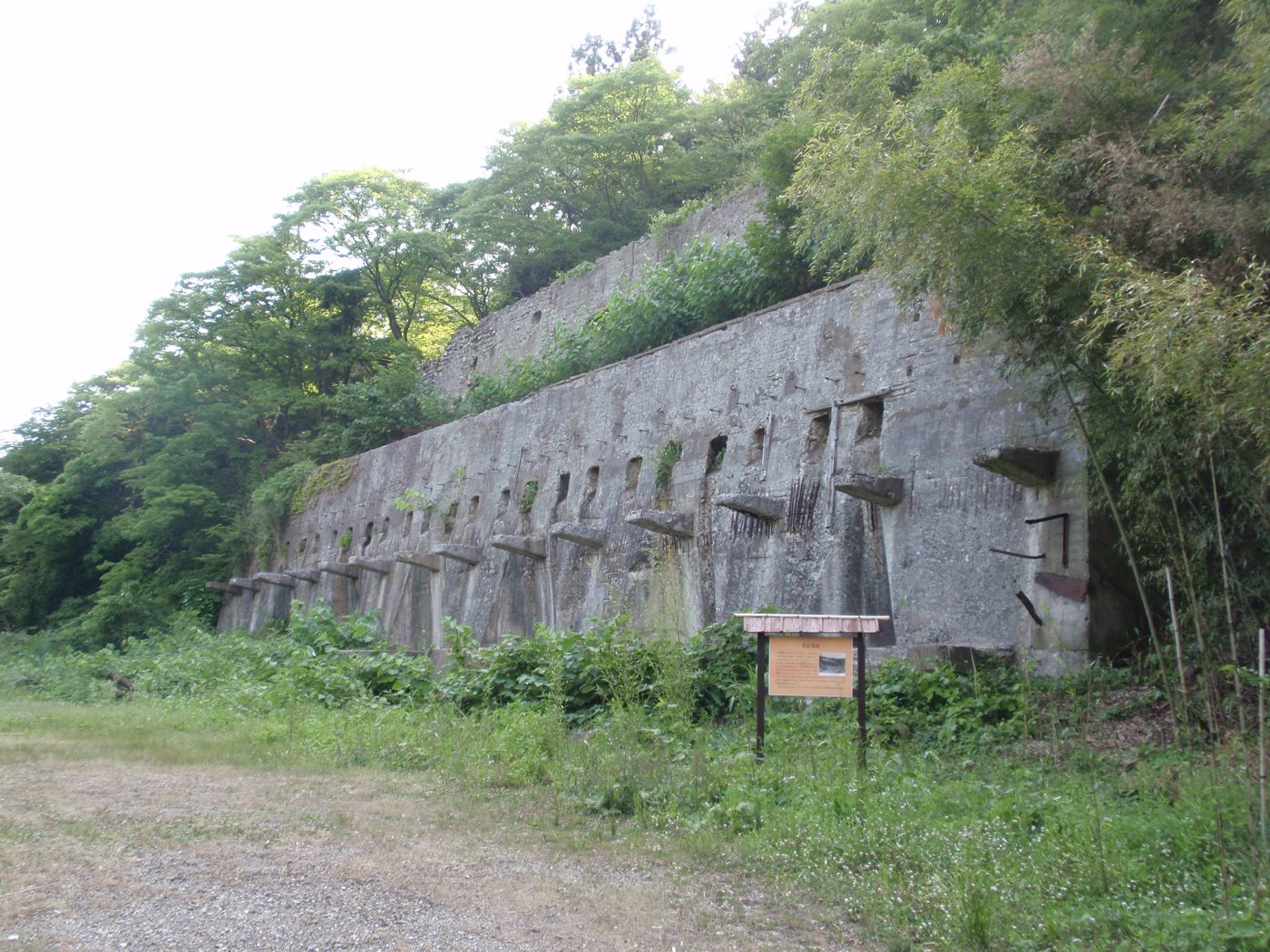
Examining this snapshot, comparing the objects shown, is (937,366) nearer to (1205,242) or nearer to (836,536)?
(836,536)

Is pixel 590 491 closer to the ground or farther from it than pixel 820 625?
farther from it

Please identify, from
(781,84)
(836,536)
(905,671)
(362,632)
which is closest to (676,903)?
(905,671)

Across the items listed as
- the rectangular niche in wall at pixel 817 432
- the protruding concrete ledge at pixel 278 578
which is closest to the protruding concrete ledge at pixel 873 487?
the rectangular niche in wall at pixel 817 432

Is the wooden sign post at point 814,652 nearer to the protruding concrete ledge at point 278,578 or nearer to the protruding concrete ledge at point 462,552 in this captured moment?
the protruding concrete ledge at point 462,552

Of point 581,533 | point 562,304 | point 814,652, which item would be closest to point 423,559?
point 581,533

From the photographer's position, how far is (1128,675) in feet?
24.7

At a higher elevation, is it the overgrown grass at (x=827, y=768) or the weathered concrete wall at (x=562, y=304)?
the weathered concrete wall at (x=562, y=304)

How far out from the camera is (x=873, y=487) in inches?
378

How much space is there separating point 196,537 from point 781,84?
719 inches

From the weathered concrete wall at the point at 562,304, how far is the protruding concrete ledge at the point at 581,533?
23.0ft

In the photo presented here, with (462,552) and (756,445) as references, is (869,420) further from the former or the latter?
(462,552)

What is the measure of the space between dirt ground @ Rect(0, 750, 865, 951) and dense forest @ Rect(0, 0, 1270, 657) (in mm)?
2829

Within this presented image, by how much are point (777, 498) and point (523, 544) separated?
5587mm

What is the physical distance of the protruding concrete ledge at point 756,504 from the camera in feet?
36.6
